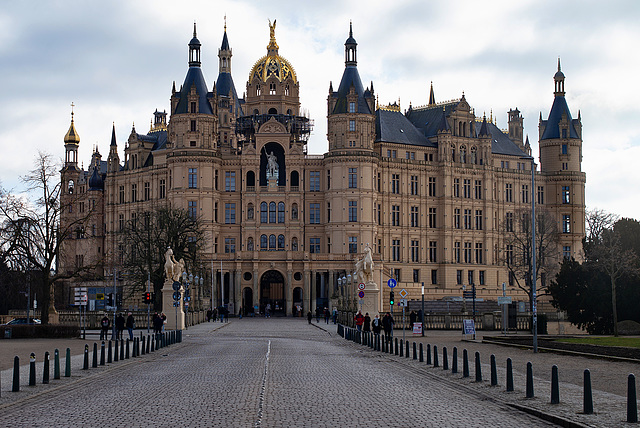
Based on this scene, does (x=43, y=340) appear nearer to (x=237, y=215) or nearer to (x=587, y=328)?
(x=587, y=328)

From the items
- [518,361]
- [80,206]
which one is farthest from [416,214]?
[518,361]

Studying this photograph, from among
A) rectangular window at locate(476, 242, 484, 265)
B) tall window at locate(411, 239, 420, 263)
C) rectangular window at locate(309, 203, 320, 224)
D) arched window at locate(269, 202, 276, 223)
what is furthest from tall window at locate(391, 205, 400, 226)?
arched window at locate(269, 202, 276, 223)

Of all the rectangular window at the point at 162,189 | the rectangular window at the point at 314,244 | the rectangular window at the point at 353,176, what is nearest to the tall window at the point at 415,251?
the rectangular window at the point at 314,244

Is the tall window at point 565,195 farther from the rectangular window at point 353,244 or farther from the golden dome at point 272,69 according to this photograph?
the golden dome at point 272,69

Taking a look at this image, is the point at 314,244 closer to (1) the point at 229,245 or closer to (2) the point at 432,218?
(1) the point at 229,245

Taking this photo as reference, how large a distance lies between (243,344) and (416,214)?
259 feet

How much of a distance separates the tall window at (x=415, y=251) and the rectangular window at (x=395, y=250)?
2.11 meters

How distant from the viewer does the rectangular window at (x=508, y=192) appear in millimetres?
128875

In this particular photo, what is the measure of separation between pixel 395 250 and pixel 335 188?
12.6 m

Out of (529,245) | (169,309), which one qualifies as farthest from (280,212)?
(169,309)

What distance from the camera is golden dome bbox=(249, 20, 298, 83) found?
128375 mm

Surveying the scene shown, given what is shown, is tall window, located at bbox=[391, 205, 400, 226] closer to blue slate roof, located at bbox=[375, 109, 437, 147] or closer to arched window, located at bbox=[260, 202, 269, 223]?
blue slate roof, located at bbox=[375, 109, 437, 147]

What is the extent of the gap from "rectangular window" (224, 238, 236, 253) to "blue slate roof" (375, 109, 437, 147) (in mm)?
22547

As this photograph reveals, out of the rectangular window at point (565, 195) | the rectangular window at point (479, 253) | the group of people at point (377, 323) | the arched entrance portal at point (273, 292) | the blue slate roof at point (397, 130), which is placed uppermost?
A: the blue slate roof at point (397, 130)
